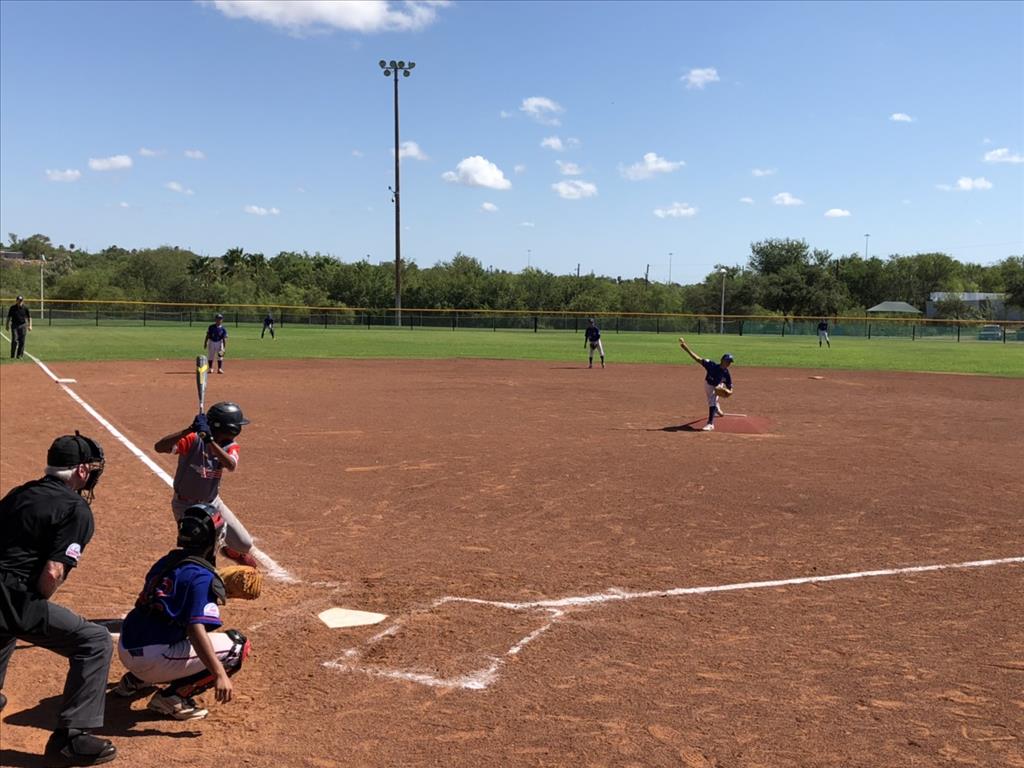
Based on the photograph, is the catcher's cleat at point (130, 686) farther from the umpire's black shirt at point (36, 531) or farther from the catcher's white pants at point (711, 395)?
the catcher's white pants at point (711, 395)

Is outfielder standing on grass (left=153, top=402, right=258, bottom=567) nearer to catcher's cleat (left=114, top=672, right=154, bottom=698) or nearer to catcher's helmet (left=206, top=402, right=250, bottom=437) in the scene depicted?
catcher's helmet (left=206, top=402, right=250, bottom=437)

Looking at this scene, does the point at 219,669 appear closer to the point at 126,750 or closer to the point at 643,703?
the point at 126,750

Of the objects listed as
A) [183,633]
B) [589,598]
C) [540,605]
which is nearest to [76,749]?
[183,633]

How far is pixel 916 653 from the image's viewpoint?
6164 millimetres

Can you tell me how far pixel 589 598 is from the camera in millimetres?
7238

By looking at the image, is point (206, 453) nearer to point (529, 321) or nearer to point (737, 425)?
point (737, 425)

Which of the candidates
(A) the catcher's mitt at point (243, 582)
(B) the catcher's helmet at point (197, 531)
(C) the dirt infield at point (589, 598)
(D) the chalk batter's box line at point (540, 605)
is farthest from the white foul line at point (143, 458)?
(B) the catcher's helmet at point (197, 531)

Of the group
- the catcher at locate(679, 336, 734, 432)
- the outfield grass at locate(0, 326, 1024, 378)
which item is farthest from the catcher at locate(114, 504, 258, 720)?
the outfield grass at locate(0, 326, 1024, 378)

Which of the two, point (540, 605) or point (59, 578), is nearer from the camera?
point (59, 578)

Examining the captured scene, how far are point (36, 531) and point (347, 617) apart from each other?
284 centimetres

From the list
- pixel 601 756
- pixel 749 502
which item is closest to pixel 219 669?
pixel 601 756

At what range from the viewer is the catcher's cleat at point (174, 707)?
5055 millimetres

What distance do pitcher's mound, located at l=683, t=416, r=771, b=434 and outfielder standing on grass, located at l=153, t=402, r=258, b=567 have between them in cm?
1224

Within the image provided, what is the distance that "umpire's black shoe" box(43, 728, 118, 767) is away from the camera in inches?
176
